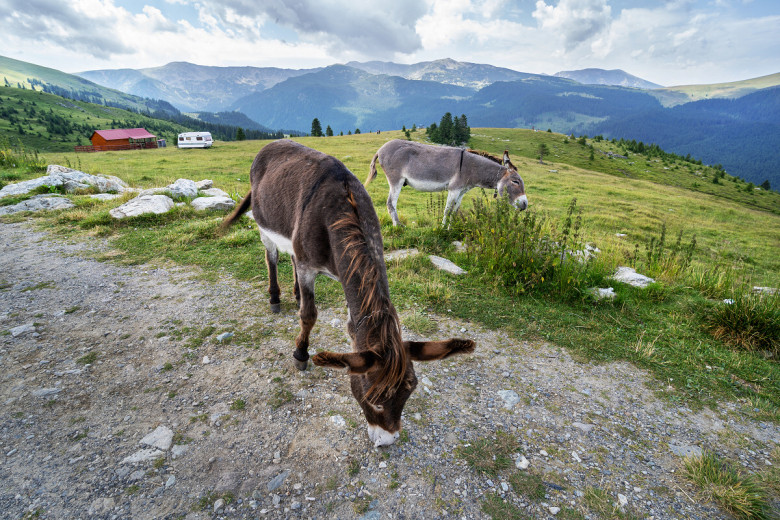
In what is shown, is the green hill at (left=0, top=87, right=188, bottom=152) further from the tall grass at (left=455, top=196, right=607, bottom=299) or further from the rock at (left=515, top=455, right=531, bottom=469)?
the rock at (left=515, top=455, right=531, bottom=469)

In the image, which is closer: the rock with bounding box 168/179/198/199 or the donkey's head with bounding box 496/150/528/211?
the donkey's head with bounding box 496/150/528/211

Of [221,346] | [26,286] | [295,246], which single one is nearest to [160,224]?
[26,286]

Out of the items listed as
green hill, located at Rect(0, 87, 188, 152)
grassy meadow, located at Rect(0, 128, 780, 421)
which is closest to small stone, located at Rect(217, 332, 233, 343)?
grassy meadow, located at Rect(0, 128, 780, 421)

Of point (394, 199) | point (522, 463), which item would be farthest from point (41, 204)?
point (522, 463)

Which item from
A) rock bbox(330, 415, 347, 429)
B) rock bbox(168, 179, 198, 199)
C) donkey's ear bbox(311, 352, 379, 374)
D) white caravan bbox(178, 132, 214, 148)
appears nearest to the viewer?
donkey's ear bbox(311, 352, 379, 374)

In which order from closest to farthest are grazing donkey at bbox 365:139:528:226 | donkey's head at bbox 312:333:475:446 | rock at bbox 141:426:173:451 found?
donkey's head at bbox 312:333:475:446
rock at bbox 141:426:173:451
grazing donkey at bbox 365:139:528:226

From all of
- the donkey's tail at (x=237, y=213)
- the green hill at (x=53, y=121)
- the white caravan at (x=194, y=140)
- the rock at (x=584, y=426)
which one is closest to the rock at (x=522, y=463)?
the rock at (x=584, y=426)

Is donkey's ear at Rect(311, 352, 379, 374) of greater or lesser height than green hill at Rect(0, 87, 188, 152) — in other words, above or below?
below

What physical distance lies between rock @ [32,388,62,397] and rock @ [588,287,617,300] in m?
8.71

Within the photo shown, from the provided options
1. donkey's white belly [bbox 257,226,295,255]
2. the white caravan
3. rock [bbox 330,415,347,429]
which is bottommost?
rock [bbox 330,415,347,429]

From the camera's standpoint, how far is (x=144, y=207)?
10742 millimetres

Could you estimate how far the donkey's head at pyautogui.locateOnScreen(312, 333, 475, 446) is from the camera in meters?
2.72

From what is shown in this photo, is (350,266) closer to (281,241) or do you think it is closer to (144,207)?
(281,241)

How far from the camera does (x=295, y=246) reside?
4.21 m
